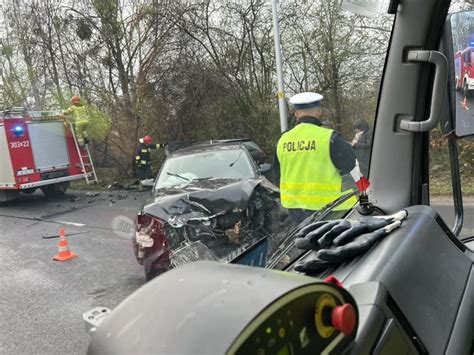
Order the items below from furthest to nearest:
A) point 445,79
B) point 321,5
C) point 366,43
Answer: point 321,5 < point 366,43 < point 445,79

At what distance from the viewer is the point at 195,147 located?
21.8ft

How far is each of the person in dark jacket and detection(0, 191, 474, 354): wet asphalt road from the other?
0.32m

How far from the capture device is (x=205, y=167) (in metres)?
5.77

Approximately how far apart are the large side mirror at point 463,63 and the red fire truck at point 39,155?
1247cm

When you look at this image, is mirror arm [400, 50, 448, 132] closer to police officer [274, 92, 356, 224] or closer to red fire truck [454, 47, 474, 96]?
red fire truck [454, 47, 474, 96]

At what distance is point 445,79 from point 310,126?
5.43ft

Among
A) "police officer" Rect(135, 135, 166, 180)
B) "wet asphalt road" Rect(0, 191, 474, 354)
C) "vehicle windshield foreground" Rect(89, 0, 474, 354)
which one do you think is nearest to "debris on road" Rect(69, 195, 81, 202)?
"police officer" Rect(135, 135, 166, 180)

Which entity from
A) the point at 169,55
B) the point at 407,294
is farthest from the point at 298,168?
the point at 169,55

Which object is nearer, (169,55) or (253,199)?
(253,199)

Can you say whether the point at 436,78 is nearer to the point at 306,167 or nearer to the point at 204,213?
the point at 306,167

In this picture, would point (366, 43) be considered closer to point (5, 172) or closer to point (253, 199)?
point (253, 199)

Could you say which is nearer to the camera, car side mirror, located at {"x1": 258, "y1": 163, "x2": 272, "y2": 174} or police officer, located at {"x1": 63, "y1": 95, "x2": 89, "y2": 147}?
car side mirror, located at {"x1": 258, "y1": 163, "x2": 272, "y2": 174}

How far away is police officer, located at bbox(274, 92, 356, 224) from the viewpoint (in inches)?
94.8

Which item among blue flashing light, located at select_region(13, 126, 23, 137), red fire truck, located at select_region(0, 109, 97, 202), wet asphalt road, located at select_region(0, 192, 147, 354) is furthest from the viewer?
blue flashing light, located at select_region(13, 126, 23, 137)
